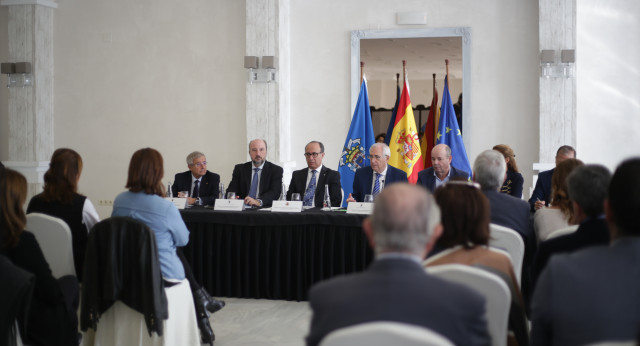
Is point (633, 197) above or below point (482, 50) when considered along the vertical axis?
below

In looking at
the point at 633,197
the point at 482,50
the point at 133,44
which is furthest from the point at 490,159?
the point at 133,44

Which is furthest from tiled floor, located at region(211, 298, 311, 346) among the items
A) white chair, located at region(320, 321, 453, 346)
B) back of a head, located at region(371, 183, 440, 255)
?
white chair, located at region(320, 321, 453, 346)

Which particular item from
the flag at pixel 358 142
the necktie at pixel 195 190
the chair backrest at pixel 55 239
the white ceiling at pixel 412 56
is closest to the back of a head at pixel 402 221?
the chair backrest at pixel 55 239

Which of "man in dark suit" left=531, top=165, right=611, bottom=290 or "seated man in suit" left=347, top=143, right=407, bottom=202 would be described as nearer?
"man in dark suit" left=531, top=165, right=611, bottom=290

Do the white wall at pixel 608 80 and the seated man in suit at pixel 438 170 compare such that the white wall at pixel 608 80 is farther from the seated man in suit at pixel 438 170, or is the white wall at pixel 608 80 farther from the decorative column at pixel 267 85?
the decorative column at pixel 267 85

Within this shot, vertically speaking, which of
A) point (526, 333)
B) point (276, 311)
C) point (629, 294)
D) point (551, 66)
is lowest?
point (276, 311)

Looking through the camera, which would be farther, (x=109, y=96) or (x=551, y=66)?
(x=109, y=96)

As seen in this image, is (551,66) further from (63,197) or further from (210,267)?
(63,197)

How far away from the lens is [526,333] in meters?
2.83

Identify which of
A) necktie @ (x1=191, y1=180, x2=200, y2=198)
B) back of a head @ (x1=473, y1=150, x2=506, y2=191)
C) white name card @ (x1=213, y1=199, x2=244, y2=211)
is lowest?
white name card @ (x1=213, y1=199, x2=244, y2=211)

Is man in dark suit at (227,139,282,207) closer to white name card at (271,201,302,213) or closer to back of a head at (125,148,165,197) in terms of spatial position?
white name card at (271,201,302,213)

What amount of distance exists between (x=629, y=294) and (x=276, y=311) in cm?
375

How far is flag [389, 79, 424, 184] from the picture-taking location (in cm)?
778

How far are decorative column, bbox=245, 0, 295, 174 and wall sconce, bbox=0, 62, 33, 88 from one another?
2.99 metres
